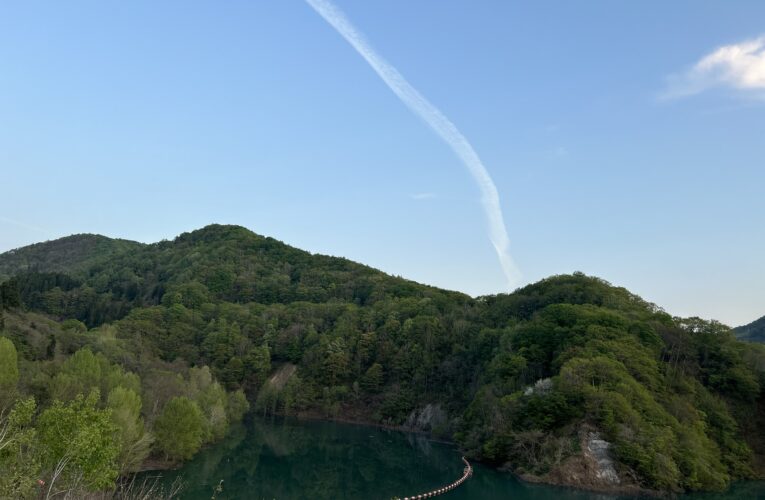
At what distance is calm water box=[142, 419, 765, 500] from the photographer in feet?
142

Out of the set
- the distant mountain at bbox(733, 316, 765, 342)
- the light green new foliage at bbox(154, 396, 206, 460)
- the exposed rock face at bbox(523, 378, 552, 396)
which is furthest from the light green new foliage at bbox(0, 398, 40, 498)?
the distant mountain at bbox(733, 316, 765, 342)

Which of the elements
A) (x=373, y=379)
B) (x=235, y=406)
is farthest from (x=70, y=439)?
(x=373, y=379)

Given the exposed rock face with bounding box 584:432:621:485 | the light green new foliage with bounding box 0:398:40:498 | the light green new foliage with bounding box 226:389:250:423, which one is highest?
the light green new foliage with bounding box 0:398:40:498

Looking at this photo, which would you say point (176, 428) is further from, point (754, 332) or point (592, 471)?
point (754, 332)

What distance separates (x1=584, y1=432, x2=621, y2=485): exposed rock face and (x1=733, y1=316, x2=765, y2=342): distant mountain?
99.3 metres

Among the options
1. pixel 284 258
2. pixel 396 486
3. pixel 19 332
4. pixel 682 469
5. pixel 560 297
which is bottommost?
pixel 396 486

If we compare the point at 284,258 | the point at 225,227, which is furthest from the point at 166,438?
the point at 225,227

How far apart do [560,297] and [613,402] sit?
34675 millimetres

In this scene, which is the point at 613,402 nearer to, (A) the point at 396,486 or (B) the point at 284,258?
(A) the point at 396,486

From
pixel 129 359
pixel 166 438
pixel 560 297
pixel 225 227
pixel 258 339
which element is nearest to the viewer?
pixel 166 438

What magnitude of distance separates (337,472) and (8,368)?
29579mm

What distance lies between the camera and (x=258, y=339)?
390 feet

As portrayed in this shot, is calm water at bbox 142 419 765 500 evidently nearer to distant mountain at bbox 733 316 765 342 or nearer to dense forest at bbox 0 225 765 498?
dense forest at bbox 0 225 765 498

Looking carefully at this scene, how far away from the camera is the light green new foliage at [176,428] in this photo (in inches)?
1752
